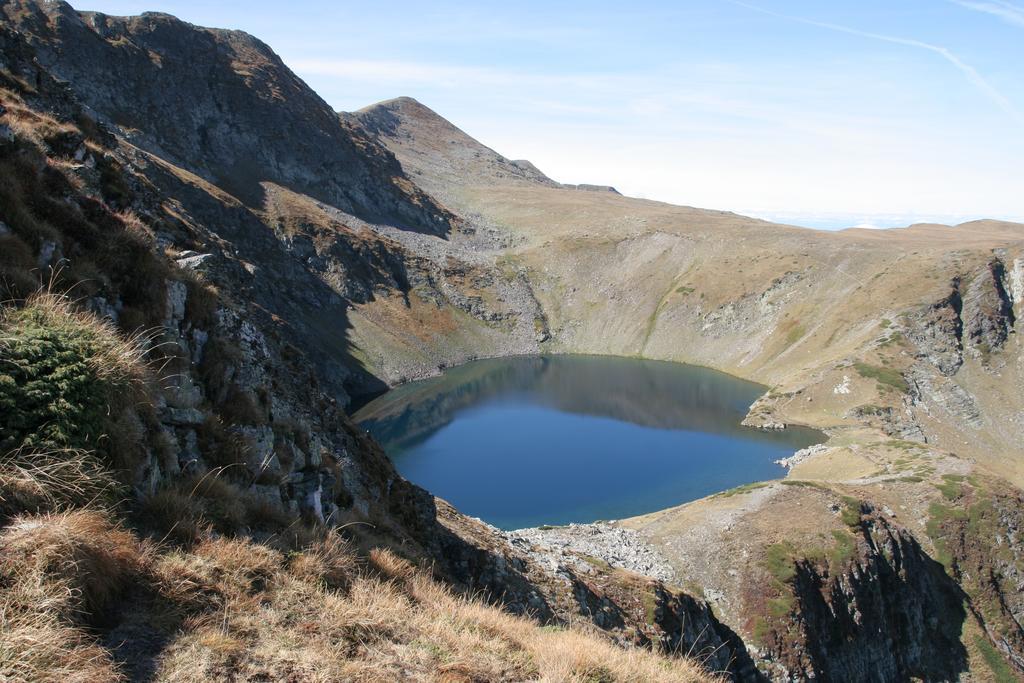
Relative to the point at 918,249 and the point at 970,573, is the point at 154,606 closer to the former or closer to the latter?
the point at 970,573

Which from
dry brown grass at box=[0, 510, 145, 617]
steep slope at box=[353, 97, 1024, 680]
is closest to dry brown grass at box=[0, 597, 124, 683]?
dry brown grass at box=[0, 510, 145, 617]

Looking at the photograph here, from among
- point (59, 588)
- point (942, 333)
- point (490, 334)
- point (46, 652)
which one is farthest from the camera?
point (490, 334)

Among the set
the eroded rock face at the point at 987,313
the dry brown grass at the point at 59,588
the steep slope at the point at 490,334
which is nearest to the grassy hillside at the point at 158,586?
the dry brown grass at the point at 59,588

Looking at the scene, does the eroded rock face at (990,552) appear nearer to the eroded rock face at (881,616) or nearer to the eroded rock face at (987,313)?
the eroded rock face at (881,616)

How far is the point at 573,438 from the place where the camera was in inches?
3391

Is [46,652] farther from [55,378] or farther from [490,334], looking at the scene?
[490,334]

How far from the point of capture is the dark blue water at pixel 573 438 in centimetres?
6594

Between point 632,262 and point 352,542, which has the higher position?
point 632,262

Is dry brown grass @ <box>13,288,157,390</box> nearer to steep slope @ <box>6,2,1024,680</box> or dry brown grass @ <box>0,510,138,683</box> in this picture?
steep slope @ <box>6,2,1024,680</box>

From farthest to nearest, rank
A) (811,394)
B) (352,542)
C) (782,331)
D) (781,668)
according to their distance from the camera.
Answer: (782,331), (811,394), (781,668), (352,542)

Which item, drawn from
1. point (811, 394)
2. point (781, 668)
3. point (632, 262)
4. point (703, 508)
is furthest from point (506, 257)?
point (781, 668)

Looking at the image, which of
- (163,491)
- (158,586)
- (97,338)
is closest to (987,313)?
(163,491)

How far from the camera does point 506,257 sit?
161 meters

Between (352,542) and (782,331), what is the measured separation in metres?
121
